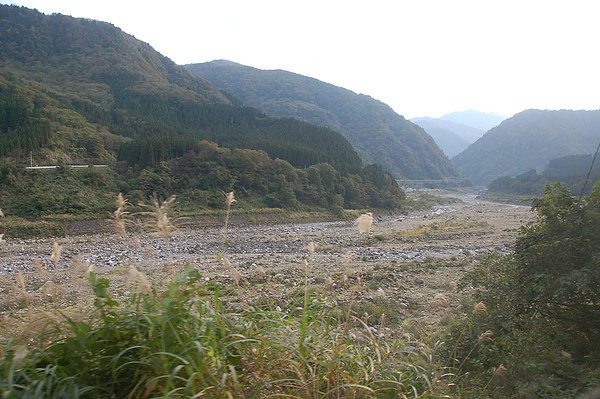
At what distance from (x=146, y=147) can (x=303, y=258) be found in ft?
142

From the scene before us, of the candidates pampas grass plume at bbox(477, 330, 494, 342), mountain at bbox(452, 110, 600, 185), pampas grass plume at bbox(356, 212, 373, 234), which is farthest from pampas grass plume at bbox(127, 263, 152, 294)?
mountain at bbox(452, 110, 600, 185)

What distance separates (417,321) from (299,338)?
7.66m

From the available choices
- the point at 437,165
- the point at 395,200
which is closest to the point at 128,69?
the point at 395,200

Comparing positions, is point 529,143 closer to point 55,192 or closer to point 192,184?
point 192,184

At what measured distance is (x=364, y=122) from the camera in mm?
163750

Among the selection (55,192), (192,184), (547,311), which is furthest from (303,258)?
(192,184)

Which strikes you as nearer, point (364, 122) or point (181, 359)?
point (181, 359)

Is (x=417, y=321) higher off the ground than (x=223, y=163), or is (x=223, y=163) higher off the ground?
(x=223, y=163)

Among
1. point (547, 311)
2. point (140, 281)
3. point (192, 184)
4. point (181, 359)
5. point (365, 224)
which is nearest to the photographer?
point (181, 359)

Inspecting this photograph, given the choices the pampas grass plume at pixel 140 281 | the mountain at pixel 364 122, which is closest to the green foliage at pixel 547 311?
the pampas grass plume at pixel 140 281

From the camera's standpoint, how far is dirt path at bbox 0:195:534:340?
8.56 m

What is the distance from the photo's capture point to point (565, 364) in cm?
451

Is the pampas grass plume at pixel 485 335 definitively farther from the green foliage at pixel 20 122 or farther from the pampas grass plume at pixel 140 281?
the green foliage at pixel 20 122

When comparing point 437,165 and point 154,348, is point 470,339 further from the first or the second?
point 437,165
